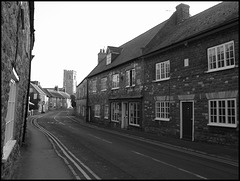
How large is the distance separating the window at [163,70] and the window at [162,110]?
1920 millimetres

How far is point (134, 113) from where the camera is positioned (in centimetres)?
1922

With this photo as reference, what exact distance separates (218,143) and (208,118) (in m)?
1.45

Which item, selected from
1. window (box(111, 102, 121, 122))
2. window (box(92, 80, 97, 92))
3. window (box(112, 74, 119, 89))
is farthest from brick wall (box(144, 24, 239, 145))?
window (box(92, 80, 97, 92))

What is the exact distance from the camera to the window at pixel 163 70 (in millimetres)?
15483

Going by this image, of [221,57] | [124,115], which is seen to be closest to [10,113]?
[221,57]

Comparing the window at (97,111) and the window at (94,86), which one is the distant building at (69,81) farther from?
the window at (97,111)

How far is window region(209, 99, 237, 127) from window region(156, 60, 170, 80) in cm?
441

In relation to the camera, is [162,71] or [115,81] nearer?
[162,71]

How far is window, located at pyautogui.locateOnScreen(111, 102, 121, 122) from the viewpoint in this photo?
22.0 m

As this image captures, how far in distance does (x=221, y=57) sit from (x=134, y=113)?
9623 millimetres

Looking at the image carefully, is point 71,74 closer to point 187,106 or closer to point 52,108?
point 52,108

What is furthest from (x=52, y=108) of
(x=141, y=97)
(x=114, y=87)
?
(x=141, y=97)

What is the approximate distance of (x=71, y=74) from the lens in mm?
113750

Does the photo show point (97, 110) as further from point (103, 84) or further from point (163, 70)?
point (163, 70)
